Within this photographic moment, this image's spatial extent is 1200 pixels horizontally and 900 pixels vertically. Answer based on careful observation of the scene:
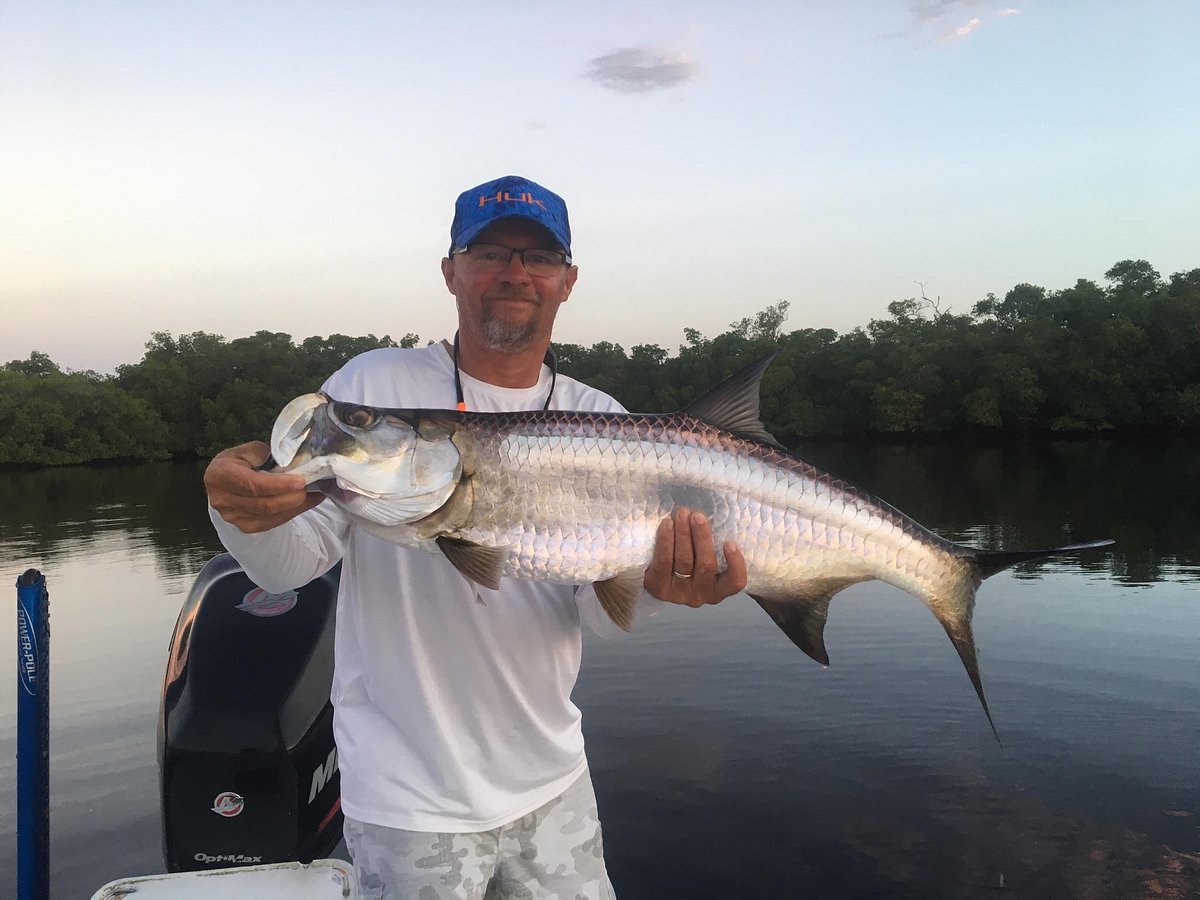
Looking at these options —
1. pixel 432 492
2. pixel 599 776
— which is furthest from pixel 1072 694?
pixel 432 492

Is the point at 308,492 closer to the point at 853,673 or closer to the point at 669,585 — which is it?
the point at 669,585

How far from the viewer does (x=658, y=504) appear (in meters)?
3.23

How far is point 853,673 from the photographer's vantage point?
12.6m

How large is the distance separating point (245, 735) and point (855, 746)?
25.3ft

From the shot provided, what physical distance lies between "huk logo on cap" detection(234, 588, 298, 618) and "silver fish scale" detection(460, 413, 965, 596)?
2867mm

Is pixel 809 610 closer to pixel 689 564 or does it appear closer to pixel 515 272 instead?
pixel 689 564

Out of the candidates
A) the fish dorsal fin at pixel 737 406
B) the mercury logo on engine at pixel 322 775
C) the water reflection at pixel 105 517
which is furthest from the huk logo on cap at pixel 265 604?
the water reflection at pixel 105 517

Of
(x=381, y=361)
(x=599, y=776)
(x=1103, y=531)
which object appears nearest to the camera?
(x=381, y=361)

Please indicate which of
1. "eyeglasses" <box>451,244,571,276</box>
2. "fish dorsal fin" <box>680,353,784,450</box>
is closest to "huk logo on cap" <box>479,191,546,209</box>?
"eyeglasses" <box>451,244,571,276</box>

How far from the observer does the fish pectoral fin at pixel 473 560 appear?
9.53ft

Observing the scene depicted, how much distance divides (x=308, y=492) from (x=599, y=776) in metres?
7.70

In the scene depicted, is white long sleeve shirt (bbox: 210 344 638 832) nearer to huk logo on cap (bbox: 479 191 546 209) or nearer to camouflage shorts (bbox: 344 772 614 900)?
camouflage shorts (bbox: 344 772 614 900)

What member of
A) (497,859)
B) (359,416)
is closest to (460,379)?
(359,416)

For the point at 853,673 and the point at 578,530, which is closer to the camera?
the point at 578,530
